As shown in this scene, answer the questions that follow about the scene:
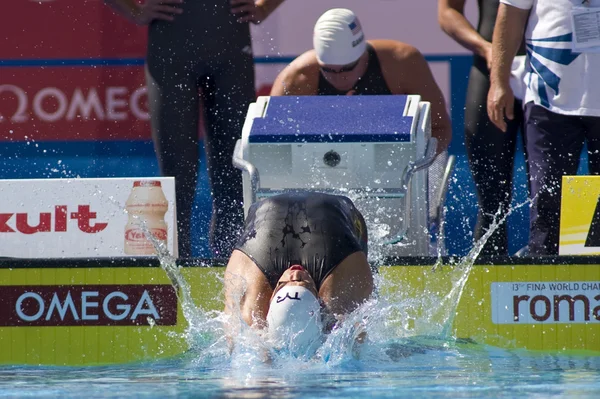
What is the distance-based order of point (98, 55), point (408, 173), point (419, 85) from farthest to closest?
point (98, 55) → point (419, 85) → point (408, 173)

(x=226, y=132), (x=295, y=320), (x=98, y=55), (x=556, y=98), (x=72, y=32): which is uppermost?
(x=72, y=32)

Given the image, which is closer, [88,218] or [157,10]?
[88,218]

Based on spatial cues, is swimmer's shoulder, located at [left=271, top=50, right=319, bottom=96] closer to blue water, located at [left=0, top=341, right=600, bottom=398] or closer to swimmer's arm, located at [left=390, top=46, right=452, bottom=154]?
swimmer's arm, located at [left=390, top=46, right=452, bottom=154]

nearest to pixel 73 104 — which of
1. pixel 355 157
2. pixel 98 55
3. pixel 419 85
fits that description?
pixel 98 55

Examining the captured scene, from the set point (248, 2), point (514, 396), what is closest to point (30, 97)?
point (248, 2)

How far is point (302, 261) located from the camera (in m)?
3.84

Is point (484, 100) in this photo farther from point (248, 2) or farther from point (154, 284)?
point (154, 284)

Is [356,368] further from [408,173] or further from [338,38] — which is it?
[338,38]

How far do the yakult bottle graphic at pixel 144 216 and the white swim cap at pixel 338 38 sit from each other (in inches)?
36.4

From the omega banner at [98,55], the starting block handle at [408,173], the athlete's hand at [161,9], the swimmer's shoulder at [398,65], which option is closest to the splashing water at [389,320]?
the starting block handle at [408,173]

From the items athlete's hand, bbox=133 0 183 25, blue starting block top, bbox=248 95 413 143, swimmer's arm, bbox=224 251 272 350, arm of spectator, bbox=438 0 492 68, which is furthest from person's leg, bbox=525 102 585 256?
athlete's hand, bbox=133 0 183 25

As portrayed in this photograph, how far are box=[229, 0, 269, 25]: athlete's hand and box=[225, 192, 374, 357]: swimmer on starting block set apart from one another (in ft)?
4.31

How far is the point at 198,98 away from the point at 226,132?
207 mm

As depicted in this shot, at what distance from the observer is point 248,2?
201 inches
